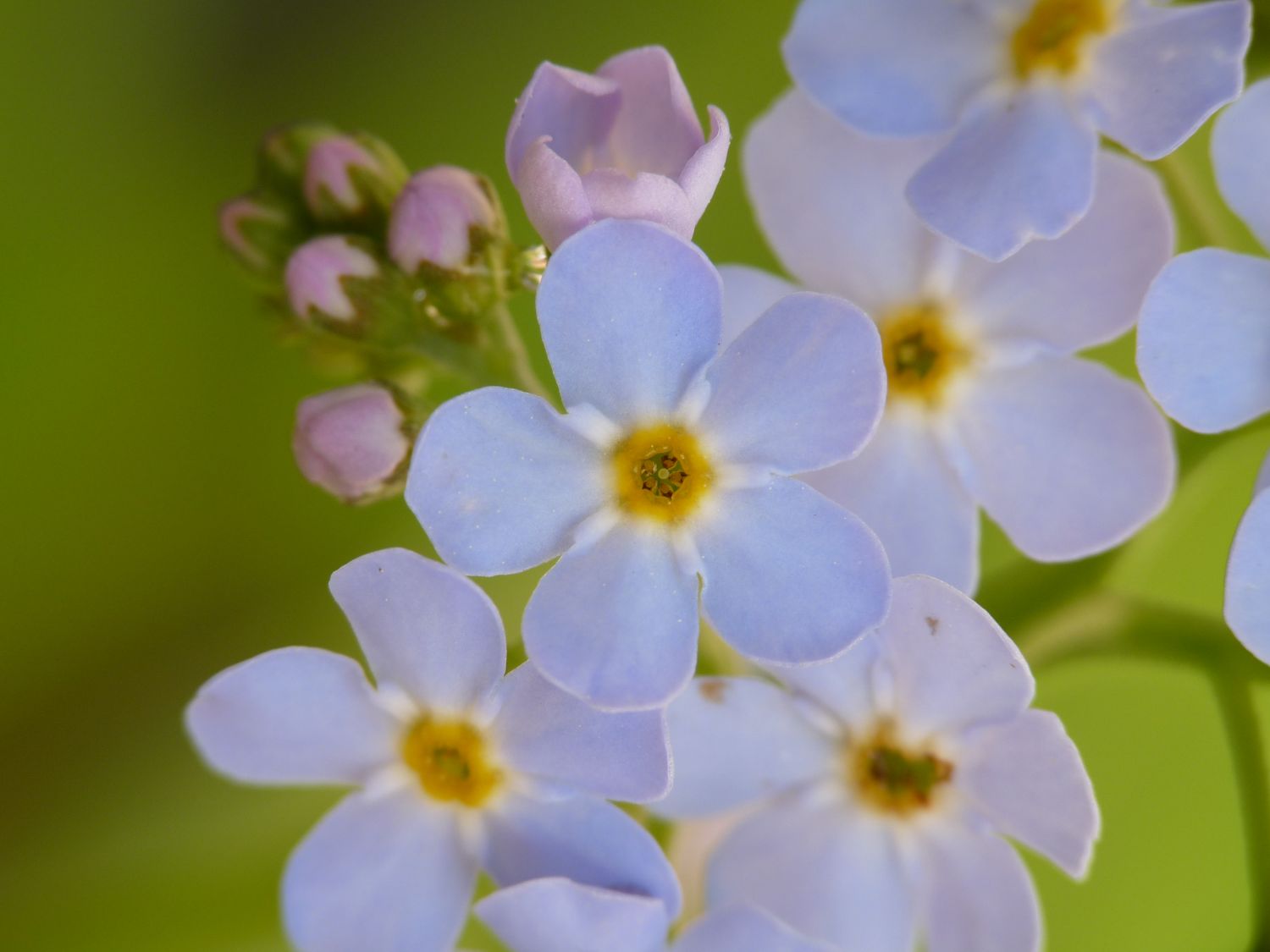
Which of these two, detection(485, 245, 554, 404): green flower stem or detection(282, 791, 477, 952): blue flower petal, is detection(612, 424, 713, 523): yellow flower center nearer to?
detection(485, 245, 554, 404): green flower stem

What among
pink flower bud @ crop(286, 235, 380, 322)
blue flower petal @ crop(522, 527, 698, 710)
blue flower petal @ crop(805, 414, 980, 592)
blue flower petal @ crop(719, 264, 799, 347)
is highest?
pink flower bud @ crop(286, 235, 380, 322)

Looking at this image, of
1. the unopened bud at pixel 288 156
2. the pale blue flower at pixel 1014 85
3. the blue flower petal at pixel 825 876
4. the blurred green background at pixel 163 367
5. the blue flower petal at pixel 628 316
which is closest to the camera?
the blue flower petal at pixel 628 316

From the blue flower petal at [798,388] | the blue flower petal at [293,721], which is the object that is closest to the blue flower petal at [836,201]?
the blue flower petal at [798,388]

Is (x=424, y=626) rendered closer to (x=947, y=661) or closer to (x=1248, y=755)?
(x=947, y=661)

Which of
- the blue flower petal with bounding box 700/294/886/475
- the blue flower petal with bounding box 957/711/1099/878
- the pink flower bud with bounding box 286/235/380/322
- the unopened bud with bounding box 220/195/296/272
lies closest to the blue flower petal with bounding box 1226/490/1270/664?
the blue flower petal with bounding box 957/711/1099/878

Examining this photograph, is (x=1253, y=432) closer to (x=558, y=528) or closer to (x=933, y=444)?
(x=933, y=444)

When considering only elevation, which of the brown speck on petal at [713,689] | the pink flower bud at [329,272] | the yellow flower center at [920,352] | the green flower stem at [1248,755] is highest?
the pink flower bud at [329,272]

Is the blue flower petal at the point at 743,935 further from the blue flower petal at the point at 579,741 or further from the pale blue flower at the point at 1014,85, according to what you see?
the pale blue flower at the point at 1014,85
